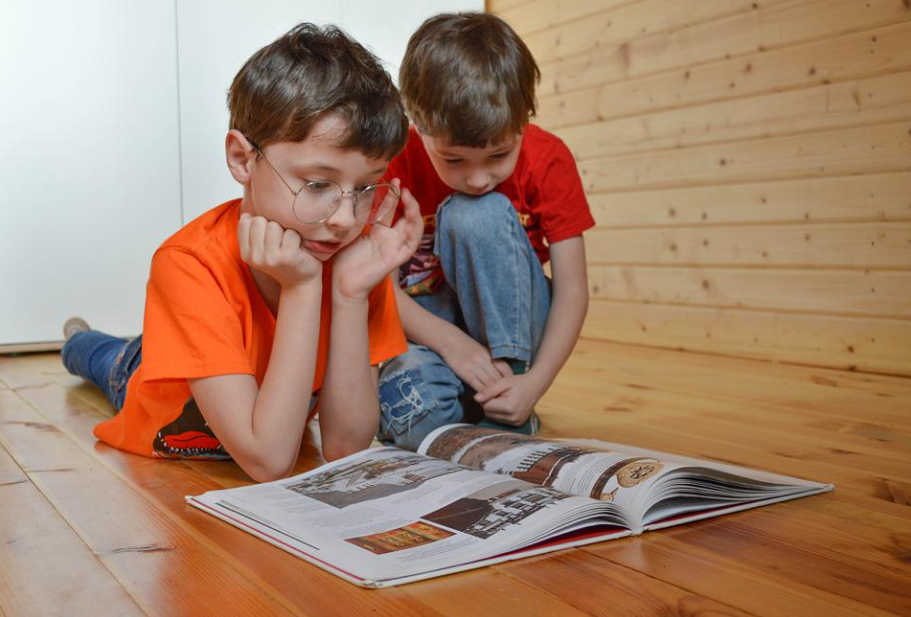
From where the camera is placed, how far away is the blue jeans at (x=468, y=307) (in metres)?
1.45

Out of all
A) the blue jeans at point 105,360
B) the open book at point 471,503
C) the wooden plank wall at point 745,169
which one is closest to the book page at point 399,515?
the open book at point 471,503

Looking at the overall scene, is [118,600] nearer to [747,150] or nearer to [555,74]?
[747,150]

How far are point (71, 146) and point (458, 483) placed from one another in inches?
86.4

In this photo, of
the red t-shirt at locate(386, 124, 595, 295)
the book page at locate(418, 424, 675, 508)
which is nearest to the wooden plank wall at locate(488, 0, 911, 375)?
the red t-shirt at locate(386, 124, 595, 295)

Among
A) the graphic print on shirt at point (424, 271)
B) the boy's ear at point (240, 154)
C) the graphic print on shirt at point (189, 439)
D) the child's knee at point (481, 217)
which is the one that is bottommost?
the graphic print on shirt at point (189, 439)

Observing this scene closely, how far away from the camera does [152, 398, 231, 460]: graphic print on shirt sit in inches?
52.1

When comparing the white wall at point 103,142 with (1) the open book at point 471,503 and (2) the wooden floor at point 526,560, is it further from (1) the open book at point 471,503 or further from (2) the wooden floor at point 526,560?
(1) the open book at point 471,503

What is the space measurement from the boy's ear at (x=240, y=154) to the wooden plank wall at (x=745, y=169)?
5.72 ft

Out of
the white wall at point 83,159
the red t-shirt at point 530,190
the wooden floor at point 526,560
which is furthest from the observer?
the white wall at point 83,159

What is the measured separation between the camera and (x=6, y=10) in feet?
8.57

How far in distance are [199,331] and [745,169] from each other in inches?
75.2

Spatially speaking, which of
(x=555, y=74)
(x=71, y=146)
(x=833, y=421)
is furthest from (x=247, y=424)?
(x=555, y=74)

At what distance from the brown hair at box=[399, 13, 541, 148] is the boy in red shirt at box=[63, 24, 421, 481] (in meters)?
0.15

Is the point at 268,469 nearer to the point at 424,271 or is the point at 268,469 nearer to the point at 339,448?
the point at 339,448
